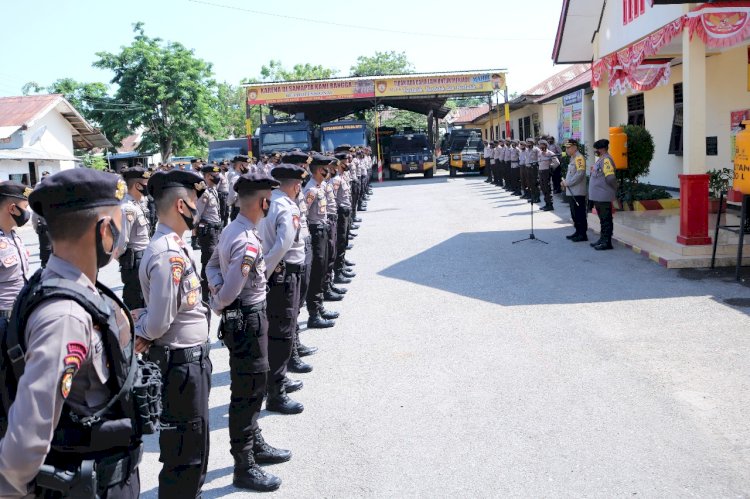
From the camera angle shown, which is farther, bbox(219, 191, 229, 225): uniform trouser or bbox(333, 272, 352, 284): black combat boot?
bbox(219, 191, 229, 225): uniform trouser

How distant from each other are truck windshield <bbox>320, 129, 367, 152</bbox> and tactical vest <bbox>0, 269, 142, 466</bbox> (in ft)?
95.5

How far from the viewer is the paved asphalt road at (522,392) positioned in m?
4.36

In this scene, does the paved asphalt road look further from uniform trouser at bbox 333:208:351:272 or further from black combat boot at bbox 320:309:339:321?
uniform trouser at bbox 333:208:351:272

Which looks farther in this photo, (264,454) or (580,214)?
(580,214)

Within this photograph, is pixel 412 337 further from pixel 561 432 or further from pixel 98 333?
pixel 98 333

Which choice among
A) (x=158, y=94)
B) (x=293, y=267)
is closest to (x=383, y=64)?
(x=158, y=94)

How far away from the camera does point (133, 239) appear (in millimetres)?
8297

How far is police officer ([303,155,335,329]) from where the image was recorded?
27.6 ft

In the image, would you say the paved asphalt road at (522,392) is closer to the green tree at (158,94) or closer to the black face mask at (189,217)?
the black face mask at (189,217)

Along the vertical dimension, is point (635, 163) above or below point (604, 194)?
above

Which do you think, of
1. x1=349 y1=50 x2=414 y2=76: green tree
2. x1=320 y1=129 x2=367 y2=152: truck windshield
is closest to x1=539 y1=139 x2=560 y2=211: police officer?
x1=320 y1=129 x2=367 y2=152: truck windshield

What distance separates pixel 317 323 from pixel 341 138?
24.0 metres

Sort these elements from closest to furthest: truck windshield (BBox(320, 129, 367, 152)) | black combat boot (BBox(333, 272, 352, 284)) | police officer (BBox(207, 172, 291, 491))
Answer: police officer (BBox(207, 172, 291, 491))
black combat boot (BBox(333, 272, 352, 284))
truck windshield (BBox(320, 129, 367, 152))

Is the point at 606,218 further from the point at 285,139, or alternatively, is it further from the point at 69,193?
the point at 285,139
